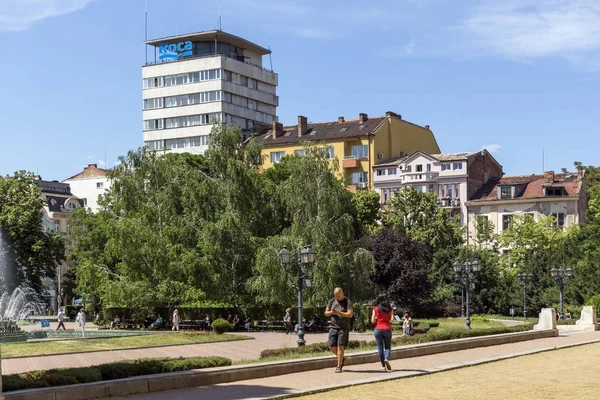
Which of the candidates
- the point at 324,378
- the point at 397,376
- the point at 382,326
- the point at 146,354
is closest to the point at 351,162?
the point at 146,354

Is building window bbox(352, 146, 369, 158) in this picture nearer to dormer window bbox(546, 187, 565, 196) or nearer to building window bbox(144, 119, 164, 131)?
dormer window bbox(546, 187, 565, 196)

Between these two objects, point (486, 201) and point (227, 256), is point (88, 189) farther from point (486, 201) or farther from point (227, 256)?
point (227, 256)

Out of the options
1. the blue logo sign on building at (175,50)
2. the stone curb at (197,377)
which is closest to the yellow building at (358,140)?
the blue logo sign on building at (175,50)

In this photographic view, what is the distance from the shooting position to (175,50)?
10462cm

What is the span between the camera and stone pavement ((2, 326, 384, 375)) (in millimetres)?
25169

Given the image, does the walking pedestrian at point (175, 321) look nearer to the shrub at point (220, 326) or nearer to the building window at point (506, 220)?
the shrub at point (220, 326)

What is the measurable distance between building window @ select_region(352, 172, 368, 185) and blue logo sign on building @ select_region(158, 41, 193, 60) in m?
27.4

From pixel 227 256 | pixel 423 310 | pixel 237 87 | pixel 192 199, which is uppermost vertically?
pixel 237 87

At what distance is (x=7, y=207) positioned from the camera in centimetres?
6512

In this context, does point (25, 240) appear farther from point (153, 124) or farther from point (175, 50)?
point (175, 50)

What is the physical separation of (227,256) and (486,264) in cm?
2842

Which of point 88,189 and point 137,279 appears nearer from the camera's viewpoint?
point 137,279

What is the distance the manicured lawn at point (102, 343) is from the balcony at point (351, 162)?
51.3 meters

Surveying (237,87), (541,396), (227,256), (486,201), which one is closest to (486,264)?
(486,201)
